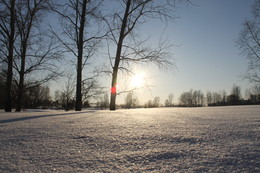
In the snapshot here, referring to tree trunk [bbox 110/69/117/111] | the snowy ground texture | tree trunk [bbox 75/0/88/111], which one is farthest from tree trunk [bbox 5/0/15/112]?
the snowy ground texture

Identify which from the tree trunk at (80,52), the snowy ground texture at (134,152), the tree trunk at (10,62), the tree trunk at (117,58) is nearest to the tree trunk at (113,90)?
the tree trunk at (117,58)

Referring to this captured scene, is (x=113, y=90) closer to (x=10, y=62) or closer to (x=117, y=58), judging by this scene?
(x=117, y=58)

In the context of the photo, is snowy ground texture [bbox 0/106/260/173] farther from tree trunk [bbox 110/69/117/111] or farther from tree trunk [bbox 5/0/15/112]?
tree trunk [bbox 5/0/15/112]

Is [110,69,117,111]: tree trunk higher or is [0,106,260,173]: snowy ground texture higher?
[110,69,117,111]: tree trunk

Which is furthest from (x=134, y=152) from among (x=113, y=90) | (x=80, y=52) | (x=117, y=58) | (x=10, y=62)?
(x=10, y=62)

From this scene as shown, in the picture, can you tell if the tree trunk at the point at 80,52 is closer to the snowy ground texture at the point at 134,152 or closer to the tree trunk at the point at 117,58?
the tree trunk at the point at 117,58

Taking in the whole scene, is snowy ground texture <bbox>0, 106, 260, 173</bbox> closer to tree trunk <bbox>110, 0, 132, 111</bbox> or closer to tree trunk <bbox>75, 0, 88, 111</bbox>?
tree trunk <bbox>110, 0, 132, 111</bbox>

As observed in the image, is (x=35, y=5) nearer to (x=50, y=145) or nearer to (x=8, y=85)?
(x=8, y=85)

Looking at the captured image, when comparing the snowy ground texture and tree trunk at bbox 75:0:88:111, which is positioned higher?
tree trunk at bbox 75:0:88:111

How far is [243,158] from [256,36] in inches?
583

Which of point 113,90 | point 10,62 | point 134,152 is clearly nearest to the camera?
point 134,152

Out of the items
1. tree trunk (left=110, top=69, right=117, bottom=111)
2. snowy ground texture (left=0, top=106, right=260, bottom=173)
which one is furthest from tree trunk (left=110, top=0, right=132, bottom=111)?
snowy ground texture (left=0, top=106, right=260, bottom=173)

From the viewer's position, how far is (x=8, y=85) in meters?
7.36

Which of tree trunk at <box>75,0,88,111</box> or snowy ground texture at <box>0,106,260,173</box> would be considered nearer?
snowy ground texture at <box>0,106,260,173</box>
